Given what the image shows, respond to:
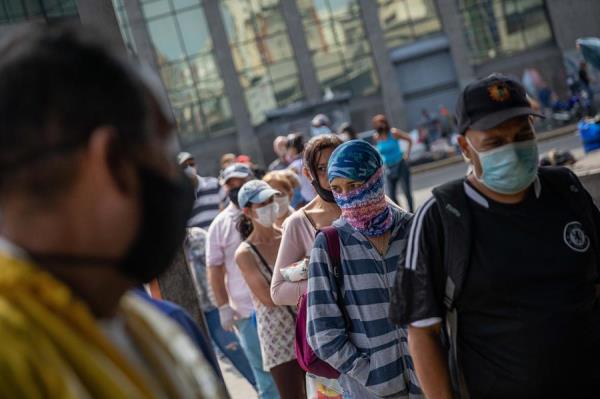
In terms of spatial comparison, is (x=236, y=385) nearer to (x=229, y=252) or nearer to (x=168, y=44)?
(x=229, y=252)

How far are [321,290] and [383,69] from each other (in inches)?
1708

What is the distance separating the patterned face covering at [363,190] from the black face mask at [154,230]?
2597 millimetres

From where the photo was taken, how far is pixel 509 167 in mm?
3262

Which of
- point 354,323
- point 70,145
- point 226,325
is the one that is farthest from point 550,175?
point 226,325

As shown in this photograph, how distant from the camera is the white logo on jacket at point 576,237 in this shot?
3178mm

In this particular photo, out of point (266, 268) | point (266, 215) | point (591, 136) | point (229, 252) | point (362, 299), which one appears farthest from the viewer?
point (591, 136)

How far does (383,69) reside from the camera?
154ft

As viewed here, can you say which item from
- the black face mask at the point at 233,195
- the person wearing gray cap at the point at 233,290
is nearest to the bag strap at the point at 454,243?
the person wearing gray cap at the point at 233,290

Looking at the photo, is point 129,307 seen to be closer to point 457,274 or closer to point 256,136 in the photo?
point 457,274

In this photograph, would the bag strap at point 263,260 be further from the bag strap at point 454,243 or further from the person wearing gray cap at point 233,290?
the bag strap at point 454,243

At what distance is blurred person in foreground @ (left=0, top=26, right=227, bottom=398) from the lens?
1462mm

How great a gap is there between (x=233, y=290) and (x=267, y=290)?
1061 mm

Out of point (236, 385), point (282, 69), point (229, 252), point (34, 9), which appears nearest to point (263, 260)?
point (229, 252)

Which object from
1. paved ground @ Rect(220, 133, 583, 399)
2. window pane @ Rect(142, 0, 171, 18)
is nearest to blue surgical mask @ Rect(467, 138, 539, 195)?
paved ground @ Rect(220, 133, 583, 399)
